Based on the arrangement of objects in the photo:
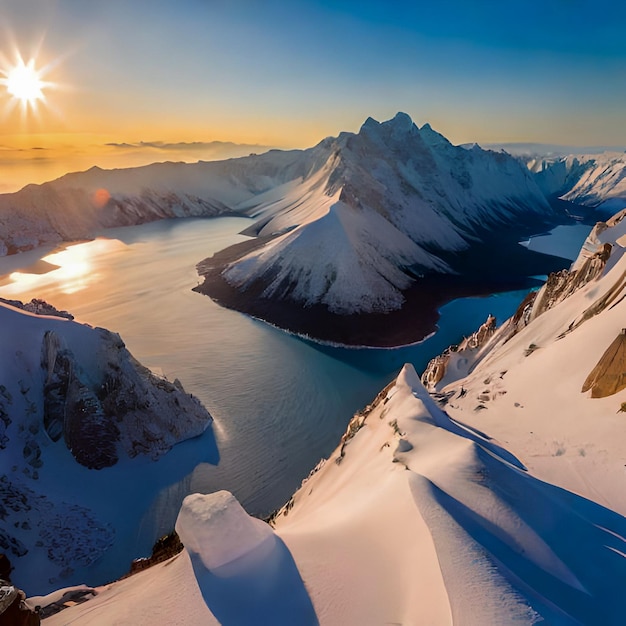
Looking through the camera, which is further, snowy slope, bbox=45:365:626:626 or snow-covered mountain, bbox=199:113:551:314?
snow-covered mountain, bbox=199:113:551:314

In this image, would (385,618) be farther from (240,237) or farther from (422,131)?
(422,131)

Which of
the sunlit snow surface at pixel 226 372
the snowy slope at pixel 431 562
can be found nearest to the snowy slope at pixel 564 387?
the snowy slope at pixel 431 562

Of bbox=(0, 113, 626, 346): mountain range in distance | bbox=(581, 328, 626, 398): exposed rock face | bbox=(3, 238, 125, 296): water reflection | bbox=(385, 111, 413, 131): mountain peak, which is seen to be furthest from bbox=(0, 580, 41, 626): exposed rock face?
bbox=(385, 111, 413, 131): mountain peak

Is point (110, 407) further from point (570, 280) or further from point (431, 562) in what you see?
point (570, 280)

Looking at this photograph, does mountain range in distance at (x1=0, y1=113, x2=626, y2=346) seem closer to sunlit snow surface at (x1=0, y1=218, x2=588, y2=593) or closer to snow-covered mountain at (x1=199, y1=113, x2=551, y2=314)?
snow-covered mountain at (x1=199, y1=113, x2=551, y2=314)

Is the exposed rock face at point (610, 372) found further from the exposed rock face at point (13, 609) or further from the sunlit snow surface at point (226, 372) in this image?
the exposed rock face at point (13, 609)
